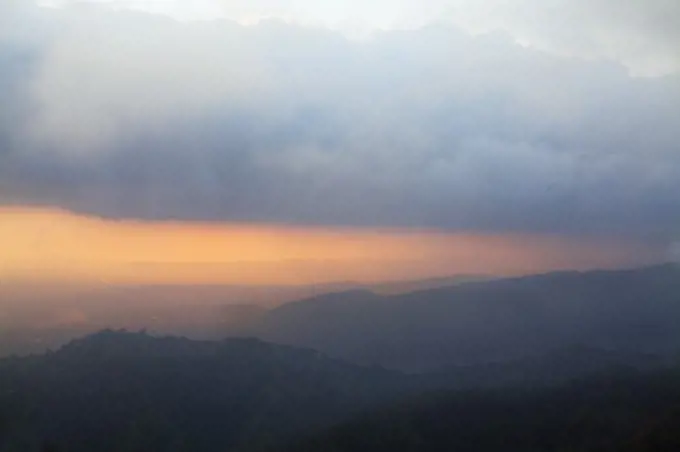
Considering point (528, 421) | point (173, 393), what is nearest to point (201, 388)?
point (173, 393)

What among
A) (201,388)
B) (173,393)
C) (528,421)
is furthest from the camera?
(173,393)

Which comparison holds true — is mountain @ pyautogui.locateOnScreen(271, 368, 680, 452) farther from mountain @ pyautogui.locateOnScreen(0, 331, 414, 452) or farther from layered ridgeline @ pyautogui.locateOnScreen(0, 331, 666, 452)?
mountain @ pyautogui.locateOnScreen(0, 331, 414, 452)

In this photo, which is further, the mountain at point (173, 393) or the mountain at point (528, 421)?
the mountain at point (173, 393)

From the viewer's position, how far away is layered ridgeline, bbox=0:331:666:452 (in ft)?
95.2

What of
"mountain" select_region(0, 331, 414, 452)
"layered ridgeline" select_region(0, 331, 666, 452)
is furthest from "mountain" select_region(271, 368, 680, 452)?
"mountain" select_region(0, 331, 414, 452)

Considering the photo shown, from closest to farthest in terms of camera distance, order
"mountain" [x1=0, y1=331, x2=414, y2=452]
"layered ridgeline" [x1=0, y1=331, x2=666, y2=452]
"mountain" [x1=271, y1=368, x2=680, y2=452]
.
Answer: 1. "mountain" [x1=271, y1=368, x2=680, y2=452]
2. "mountain" [x1=0, y1=331, x2=414, y2=452]
3. "layered ridgeline" [x1=0, y1=331, x2=666, y2=452]

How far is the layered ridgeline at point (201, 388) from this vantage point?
2903 cm

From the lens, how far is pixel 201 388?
3547 centimetres

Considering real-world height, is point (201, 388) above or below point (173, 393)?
above

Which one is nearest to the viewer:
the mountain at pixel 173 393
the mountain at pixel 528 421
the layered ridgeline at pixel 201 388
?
the mountain at pixel 528 421

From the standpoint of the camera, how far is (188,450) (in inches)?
1161

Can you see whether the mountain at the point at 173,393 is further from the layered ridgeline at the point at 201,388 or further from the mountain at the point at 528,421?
the mountain at the point at 528,421

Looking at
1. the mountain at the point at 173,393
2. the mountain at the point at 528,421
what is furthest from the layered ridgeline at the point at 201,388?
the mountain at the point at 528,421

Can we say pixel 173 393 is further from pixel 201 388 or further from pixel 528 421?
pixel 528 421
